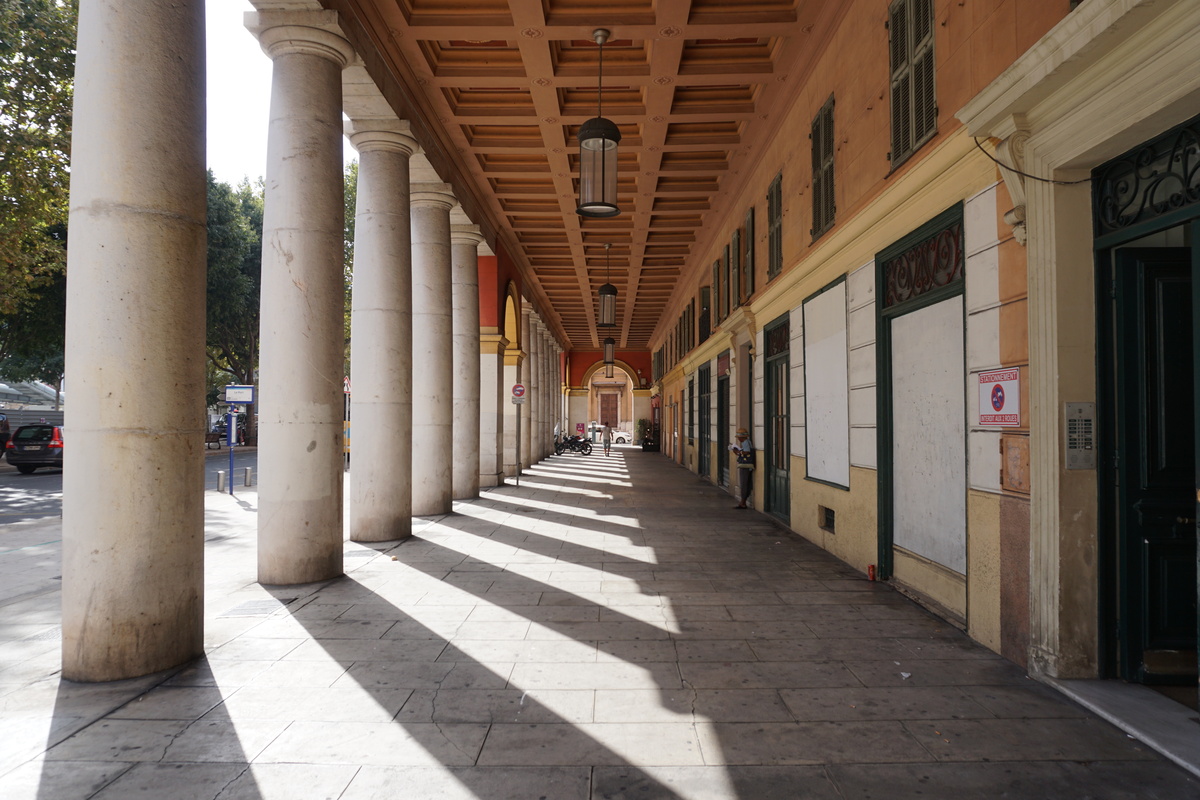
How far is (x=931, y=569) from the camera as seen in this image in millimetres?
5715

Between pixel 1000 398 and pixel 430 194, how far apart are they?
9210 millimetres

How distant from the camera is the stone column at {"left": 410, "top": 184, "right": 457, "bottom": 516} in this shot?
1097 centimetres

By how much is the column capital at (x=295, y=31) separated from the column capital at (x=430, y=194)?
4.47m

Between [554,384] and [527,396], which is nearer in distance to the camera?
[527,396]

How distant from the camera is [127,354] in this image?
414 centimetres

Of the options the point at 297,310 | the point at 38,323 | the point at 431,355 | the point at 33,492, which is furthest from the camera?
the point at 38,323

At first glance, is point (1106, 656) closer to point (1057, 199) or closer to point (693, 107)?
point (1057, 199)

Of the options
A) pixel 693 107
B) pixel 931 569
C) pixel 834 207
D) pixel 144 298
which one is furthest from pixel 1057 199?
pixel 693 107

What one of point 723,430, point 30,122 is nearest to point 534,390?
point 723,430

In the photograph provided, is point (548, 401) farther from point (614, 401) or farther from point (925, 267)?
point (614, 401)

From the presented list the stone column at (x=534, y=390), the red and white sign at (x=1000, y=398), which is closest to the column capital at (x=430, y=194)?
the red and white sign at (x=1000, y=398)

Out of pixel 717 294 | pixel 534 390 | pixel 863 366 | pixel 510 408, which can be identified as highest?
pixel 717 294

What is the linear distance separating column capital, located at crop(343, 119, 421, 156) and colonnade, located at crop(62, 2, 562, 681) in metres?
0.02

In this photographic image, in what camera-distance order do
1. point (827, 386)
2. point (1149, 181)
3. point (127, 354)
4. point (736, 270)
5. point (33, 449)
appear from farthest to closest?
point (33, 449), point (736, 270), point (827, 386), point (127, 354), point (1149, 181)
